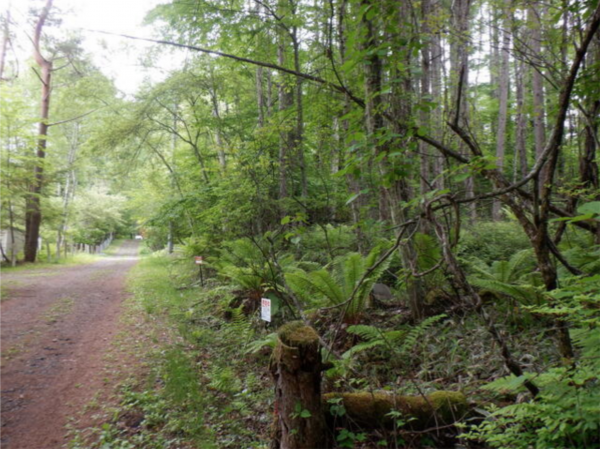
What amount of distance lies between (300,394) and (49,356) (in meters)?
4.57

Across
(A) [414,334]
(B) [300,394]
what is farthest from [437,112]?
(B) [300,394]

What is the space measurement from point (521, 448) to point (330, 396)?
137 centimetres

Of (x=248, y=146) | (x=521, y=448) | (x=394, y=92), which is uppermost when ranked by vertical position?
(x=248, y=146)

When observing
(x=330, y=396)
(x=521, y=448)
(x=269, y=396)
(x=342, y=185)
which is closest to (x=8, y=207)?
(x=342, y=185)

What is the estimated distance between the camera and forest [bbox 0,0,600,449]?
2.14m

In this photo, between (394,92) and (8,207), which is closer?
(394,92)

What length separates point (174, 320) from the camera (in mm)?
6984

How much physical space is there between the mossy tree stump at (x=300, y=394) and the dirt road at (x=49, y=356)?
241cm

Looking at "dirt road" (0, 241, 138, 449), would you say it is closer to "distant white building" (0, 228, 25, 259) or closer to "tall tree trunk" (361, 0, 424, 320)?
"tall tree trunk" (361, 0, 424, 320)

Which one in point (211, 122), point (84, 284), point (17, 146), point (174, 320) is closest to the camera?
point (174, 320)

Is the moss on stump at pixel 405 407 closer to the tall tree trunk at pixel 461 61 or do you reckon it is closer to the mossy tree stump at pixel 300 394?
the mossy tree stump at pixel 300 394

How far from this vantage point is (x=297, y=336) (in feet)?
8.38

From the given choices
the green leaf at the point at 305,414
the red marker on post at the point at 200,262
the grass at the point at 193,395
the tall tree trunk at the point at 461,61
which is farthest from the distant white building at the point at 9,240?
the tall tree trunk at the point at 461,61

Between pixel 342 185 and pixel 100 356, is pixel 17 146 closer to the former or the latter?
pixel 100 356
